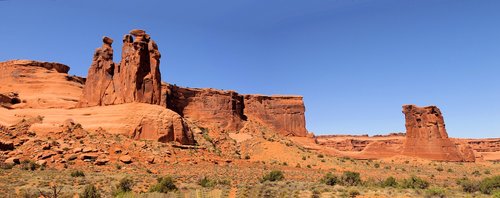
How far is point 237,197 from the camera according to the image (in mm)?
18031

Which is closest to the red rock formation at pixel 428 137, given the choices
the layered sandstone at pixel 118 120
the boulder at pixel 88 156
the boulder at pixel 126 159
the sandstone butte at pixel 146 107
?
the sandstone butte at pixel 146 107

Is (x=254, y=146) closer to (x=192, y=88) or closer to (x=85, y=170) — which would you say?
(x=192, y=88)

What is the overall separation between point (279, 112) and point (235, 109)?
36.1 ft

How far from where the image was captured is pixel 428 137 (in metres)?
66.2

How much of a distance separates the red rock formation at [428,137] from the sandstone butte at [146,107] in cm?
15

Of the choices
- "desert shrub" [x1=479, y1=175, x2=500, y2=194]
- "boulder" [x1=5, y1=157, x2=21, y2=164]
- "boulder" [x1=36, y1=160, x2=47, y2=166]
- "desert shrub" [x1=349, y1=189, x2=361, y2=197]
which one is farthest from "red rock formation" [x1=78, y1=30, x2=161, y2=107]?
"desert shrub" [x1=479, y1=175, x2=500, y2=194]

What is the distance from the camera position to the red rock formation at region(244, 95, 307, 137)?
243 ft

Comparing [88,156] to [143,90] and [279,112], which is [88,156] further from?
[279,112]

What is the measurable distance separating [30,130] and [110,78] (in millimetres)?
10399

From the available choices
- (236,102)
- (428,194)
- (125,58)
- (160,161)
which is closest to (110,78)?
(125,58)

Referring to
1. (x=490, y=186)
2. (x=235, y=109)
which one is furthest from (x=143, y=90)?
(x=490, y=186)

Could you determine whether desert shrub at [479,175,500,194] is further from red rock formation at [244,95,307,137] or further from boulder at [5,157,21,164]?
red rock formation at [244,95,307,137]

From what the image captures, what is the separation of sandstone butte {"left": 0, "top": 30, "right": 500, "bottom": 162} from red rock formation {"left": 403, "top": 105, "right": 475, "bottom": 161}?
0.15m

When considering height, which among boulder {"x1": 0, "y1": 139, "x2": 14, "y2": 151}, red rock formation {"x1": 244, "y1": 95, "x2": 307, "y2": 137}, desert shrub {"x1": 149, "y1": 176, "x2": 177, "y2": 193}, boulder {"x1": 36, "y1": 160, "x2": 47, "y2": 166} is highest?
red rock formation {"x1": 244, "y1": 95, "x2": 307, "y2": 137}
